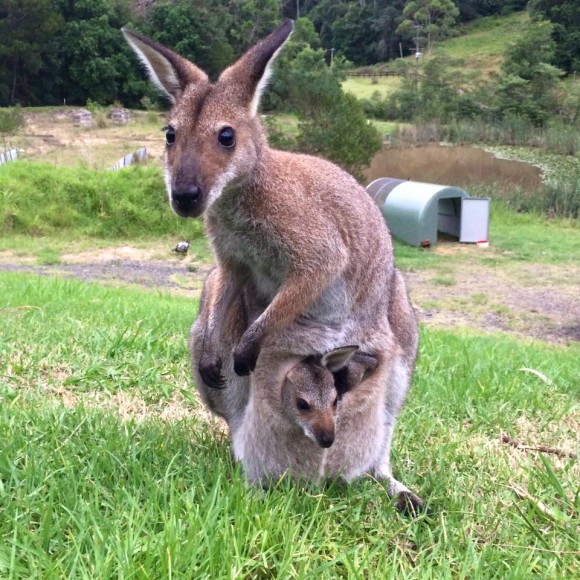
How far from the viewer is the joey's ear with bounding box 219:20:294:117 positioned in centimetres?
219

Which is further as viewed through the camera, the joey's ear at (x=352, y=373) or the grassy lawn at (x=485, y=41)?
the grassy lawn at (x=485, y=41)

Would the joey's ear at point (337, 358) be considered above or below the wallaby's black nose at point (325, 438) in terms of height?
above

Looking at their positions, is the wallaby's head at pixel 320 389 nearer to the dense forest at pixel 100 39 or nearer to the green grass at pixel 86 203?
the green grass at pixel 86 203

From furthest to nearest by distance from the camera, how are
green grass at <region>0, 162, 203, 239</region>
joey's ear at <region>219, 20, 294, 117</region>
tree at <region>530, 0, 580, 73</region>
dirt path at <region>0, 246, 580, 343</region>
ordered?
1. tree at <region>530, 0, 580, 73</region>
2. green grass at <region>0, 162, 203, 239</region>
3. dirt path at <region>0, 246, 580, 343</region>
4. joey's ear at <region>219, 20, 294, 117</region>

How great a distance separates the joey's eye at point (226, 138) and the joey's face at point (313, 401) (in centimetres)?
72

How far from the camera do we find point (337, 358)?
2.04 meters

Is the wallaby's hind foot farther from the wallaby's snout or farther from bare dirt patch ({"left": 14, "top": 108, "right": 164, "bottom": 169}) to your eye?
bare dirt patch ({"left": 14, "top": 108, "right": 164, "bottom": 169})

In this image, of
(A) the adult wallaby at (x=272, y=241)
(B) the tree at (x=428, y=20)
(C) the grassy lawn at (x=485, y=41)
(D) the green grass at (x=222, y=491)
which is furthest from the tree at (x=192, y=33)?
(B) the tree at (x=428, y=20)

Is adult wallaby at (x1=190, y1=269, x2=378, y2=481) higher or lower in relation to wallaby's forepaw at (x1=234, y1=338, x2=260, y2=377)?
lower

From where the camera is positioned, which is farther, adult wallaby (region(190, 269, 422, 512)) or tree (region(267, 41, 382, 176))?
tree (region(267, 41, 382, 176))

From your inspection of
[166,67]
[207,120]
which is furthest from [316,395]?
[166,67]

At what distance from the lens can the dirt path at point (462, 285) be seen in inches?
386

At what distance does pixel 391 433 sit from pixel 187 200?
Result: 3.47 feet

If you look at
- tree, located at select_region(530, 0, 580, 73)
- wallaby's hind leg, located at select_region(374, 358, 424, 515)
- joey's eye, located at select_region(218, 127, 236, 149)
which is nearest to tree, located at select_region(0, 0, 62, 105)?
tree, located at select_region(530, 0, 580, 73)
